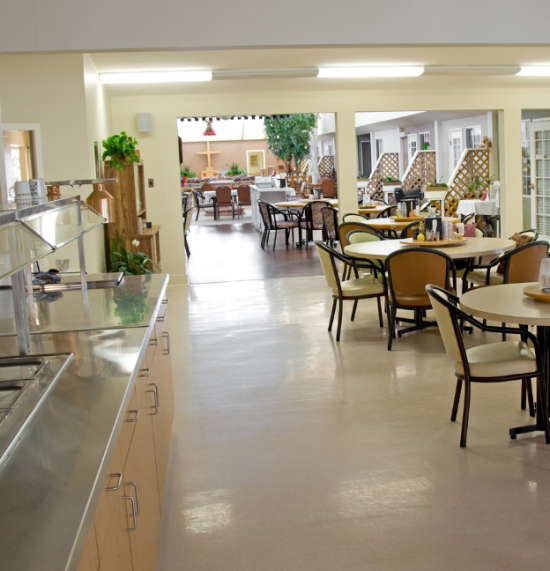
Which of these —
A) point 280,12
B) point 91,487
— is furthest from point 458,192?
point 91,487

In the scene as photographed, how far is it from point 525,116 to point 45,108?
9.12 meters

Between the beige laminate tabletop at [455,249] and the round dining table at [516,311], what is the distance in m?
1.43

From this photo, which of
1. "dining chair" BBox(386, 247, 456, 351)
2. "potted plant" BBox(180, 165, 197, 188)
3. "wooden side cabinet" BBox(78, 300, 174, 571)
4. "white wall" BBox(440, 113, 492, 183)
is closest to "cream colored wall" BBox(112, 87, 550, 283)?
"dining chair" BBox(386, 247, 456, 351)

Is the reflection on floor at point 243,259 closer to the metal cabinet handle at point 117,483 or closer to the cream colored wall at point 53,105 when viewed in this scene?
the cream colored wall at point 53,105

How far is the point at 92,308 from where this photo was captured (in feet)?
10.2

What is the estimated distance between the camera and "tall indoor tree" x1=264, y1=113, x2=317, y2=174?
1856 cm

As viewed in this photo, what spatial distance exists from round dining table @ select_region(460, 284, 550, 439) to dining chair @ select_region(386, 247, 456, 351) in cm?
109

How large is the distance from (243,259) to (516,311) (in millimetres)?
7524

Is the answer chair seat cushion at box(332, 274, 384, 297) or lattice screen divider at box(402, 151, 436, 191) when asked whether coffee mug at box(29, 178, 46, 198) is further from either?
lattice screen divider at box(402, 151, 436, 191)

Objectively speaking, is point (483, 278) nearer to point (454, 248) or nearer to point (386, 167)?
point (454, 248)

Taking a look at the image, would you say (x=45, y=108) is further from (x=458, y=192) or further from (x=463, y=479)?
(x=458, y=192)

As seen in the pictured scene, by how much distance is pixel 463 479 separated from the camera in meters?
2.89

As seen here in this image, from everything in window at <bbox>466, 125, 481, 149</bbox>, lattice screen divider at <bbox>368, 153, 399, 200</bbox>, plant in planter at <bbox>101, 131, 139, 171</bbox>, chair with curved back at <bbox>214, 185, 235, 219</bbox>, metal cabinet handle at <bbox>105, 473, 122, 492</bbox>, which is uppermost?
window at <bbox>466, 125, 481, 149</bbox>

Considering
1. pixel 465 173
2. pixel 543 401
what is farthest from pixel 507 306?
pixel 465 173
